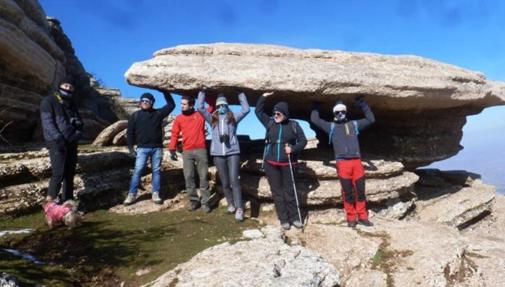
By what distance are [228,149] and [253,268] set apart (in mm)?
4920

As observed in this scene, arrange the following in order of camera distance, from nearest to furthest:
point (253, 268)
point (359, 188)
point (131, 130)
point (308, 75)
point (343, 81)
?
point (253, 268), point (359, 188), point (131, 130), point (308, 75), point (343, 81)

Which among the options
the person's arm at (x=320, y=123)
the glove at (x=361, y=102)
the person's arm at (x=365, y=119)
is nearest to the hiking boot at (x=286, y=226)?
the person's arm at (x=320, y=123)

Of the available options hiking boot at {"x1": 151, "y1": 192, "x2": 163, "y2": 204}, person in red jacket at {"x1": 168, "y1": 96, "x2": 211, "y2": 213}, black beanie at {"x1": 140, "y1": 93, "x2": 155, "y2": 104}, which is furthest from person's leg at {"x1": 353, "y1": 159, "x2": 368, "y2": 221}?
black beanie at {"x1": 140, "y1": 93, "x2": 155, "y2": 104}

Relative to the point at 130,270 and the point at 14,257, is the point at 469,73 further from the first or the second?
the point at 14,257

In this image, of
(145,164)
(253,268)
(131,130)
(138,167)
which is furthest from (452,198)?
(131,130)

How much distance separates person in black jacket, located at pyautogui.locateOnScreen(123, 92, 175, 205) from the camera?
1310 cm

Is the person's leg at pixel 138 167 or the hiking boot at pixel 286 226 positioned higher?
the person's leg at pixel 138 167

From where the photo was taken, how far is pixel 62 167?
Result: 37.3ft

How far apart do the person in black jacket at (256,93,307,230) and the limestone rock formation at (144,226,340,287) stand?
100 inches

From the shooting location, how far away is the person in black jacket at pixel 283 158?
1202 cm

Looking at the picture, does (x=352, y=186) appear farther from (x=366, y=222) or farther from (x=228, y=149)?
(x=228, y=149)

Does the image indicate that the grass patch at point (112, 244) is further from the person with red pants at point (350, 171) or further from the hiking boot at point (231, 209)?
the person with red pants at point (350, 171)

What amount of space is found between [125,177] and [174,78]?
4376 millimetres

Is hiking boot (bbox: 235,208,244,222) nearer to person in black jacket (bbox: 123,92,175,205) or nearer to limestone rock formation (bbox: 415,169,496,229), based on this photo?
person in black jacket (bbox: 123,92,175,205)
